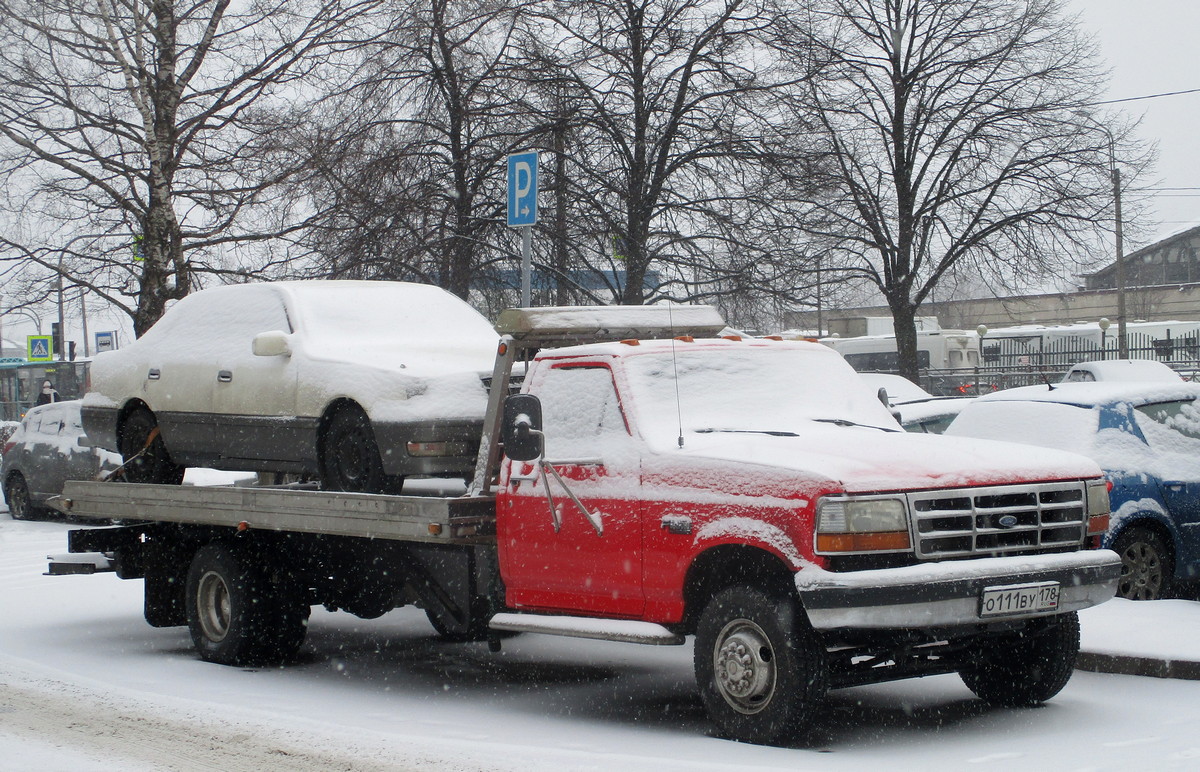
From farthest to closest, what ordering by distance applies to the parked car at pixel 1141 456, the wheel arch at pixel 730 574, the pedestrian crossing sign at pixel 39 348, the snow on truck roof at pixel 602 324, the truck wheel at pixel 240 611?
the pedestrian crossing sign at pixel 39 348 < the parked car at pixel 1141 456 < the truck wheel at pixel 240 611 < the snow on truck roof at pixel 602 324 < the wheel arch at pixel 730 574

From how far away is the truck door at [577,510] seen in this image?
6.96 m

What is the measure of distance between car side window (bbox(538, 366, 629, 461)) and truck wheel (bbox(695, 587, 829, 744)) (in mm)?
1120

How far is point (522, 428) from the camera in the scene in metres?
6.95

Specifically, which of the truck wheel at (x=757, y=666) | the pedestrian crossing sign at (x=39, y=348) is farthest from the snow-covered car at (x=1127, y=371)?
the pedestrian crossing sign at (x=39, y=348)

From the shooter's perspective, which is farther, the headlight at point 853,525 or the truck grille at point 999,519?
the truck grille at point 999,519

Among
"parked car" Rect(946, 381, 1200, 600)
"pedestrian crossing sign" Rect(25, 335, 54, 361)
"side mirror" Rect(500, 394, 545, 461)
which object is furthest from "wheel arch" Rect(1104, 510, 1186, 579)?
"pedestrian crossing sign" Rect(25, 335, 54, 361)

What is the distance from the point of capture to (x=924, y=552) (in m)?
6.17

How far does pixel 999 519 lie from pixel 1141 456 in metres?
3.95

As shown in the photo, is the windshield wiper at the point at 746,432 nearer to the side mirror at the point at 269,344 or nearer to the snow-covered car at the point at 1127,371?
the side mirror at the point at 269,344

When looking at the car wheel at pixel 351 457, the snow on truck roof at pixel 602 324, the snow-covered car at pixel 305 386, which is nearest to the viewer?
the snow on truck roof at pixel 602 324

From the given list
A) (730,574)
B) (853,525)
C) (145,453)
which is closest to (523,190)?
(145,453)

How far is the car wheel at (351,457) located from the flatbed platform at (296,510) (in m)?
0.24

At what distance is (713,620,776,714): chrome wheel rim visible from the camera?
6328 mm

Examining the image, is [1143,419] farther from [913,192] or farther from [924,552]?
[913,192]
